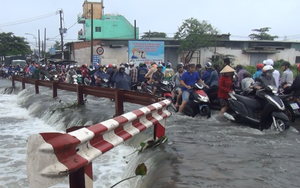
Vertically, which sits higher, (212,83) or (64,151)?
(212,83)

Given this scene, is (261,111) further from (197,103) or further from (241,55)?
(241,55)

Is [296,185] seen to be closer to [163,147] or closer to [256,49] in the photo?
[163,147]

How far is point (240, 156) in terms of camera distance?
5.12 m

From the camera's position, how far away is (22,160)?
20.5 ft

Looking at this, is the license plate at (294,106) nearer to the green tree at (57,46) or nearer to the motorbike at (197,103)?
the motorbike at (197,103)

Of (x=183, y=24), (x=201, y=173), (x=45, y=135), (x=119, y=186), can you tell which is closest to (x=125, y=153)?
(x=119, y=186)

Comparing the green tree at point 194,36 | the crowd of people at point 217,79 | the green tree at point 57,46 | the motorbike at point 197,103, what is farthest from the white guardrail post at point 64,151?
the green tree at point 57,46

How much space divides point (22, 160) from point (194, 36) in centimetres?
3238

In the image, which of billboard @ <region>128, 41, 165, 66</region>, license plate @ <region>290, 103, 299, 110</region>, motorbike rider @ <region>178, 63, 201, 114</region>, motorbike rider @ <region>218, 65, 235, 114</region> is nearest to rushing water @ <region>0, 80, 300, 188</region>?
motorbike rider @ <region>178, 63, 201, 114</region>

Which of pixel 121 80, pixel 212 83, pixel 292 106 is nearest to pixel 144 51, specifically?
pixel 121 80

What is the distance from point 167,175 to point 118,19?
5794 centimetres

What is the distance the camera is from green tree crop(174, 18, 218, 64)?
36.7 metres

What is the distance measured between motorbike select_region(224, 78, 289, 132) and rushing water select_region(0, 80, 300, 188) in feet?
0.78

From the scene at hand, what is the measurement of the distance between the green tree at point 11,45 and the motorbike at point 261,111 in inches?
2184
